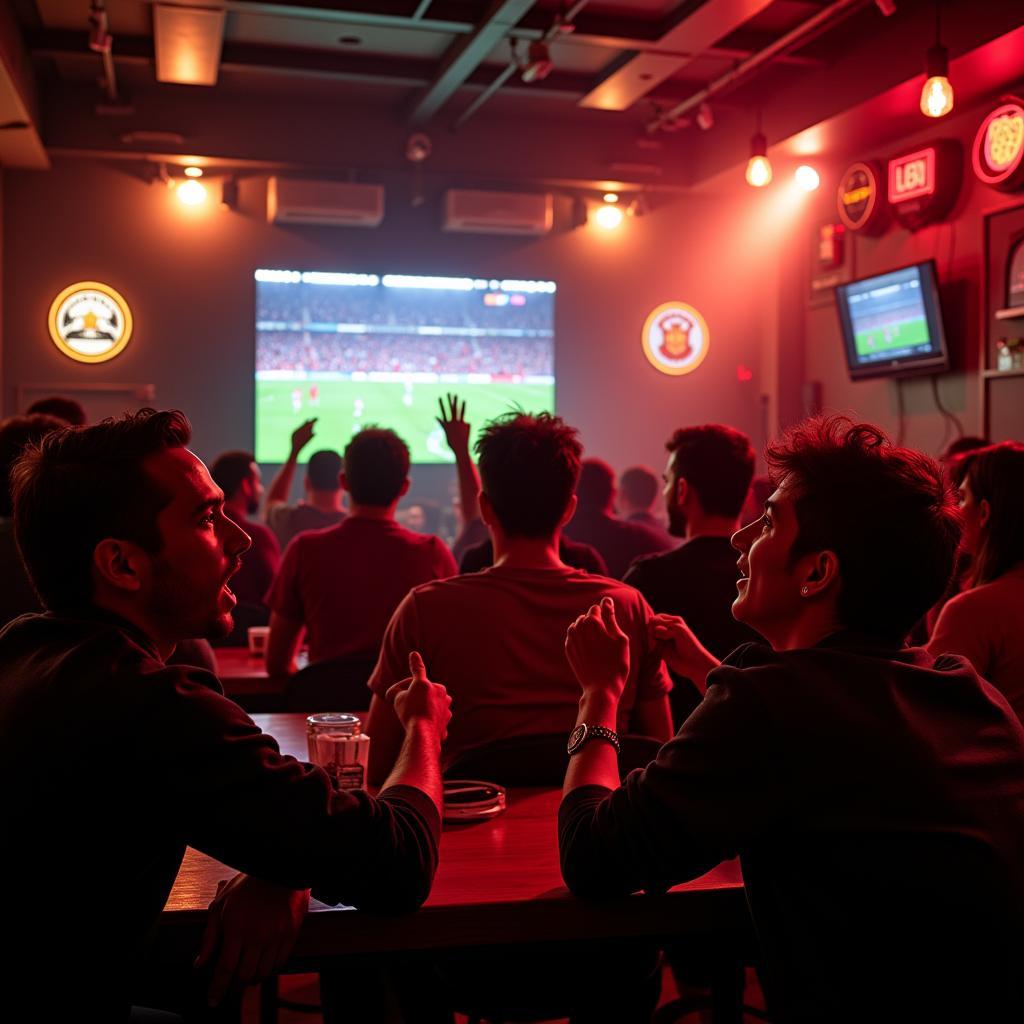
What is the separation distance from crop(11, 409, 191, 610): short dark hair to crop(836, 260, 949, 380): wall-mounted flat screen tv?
5.70m

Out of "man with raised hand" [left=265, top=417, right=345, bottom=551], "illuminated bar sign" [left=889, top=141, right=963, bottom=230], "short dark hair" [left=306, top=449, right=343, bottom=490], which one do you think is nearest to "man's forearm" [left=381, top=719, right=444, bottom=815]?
"man with raised hand" [left=265, top=417, right=345, bottom=551]

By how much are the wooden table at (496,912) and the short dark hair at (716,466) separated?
57.2 inches

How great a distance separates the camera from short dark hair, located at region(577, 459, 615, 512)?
4.42 metres

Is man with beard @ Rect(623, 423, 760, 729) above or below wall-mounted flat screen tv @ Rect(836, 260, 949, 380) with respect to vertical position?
below

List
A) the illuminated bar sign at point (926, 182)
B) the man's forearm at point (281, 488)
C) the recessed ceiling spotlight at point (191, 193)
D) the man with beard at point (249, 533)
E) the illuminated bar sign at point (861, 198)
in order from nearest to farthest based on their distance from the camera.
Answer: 1. the man with beard at point (249, 533)
2. the man's forearm at point (281, 488)
3. the illuminated bar sign at point (926, 182)
4. the illuminated bar sign at point (861, 198)
5. the recessed ceiling spotlight at point (191, 193)

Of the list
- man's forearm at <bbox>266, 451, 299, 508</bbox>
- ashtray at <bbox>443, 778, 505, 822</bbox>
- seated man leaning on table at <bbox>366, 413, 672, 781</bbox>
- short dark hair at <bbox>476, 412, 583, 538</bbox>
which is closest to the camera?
ashtray at <bbox>443, 778, 505, 822</bbox>

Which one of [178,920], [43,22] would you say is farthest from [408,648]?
[43,22]

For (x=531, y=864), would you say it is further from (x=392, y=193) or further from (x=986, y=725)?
(x=392, y=193)

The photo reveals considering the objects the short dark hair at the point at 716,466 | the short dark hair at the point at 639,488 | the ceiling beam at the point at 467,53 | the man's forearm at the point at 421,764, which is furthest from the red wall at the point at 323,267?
the man's forearm at the point at 421,764

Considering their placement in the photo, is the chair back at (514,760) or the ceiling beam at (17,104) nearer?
the chair back at (514,760)

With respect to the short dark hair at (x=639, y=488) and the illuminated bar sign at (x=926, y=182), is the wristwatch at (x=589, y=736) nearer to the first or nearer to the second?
the short dark hair at (x=639, y=488)

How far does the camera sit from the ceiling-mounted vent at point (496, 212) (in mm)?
7734

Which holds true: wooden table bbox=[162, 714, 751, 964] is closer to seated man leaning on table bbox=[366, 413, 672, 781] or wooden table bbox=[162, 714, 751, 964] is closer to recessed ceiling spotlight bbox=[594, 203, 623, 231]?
seated man leaning on table bbox=[366, 413, 672, 781]

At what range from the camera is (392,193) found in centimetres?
786
